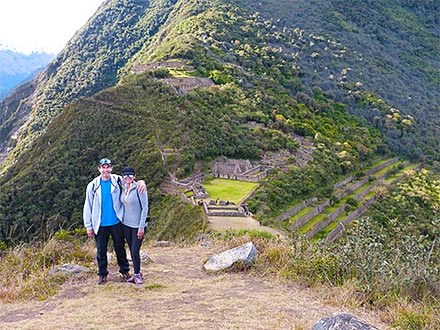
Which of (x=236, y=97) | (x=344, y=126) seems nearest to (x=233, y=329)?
(x=236, y=97)

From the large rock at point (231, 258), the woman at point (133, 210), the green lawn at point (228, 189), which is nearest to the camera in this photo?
the woman at point (133, 210)

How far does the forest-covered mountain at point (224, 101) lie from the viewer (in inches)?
1247

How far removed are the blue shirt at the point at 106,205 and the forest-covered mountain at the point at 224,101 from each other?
6.92 ft

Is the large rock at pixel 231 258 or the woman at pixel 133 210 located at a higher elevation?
the woman at pixel 133 210

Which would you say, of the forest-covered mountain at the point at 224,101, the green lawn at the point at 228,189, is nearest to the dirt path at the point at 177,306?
the forest-covered mountain at the point at 224,101

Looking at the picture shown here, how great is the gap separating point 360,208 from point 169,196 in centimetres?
1448

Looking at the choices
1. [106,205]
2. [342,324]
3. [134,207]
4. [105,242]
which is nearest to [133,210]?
[134,207]

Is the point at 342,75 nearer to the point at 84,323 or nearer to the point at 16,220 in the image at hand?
the point at 16,220

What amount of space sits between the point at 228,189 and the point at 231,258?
65.5 feet

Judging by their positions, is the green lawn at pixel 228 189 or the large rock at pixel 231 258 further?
the green lawn at pixel 228 189

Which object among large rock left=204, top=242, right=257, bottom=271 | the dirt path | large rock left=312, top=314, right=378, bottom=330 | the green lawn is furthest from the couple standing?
the green lawn

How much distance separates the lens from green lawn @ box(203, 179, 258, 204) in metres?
25.3

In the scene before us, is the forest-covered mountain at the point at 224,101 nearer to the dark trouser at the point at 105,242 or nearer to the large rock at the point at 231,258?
the dark trouser at the point at 105,242

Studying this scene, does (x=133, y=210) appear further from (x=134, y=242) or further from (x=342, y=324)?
(x=342, y=324)
